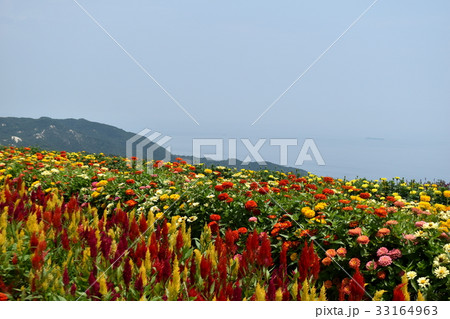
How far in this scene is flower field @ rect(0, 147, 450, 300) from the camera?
10.5 ft

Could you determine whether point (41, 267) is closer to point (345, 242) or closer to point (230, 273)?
point (230, 273)

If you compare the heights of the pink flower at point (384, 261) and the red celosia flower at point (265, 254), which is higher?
the red celosia flower at point (265, 254)

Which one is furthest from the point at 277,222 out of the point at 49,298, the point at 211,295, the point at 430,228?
the point at 49,298

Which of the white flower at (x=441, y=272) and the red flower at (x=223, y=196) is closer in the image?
the white flower at (x=441, y=272)

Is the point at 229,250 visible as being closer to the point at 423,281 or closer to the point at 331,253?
the point at 331,253

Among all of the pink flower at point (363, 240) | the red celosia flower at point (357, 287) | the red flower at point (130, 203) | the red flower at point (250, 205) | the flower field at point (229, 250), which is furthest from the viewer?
the red flower at point (130, 203)

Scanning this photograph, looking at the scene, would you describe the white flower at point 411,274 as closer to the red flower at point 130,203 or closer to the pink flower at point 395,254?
the pink flower at point 395,254

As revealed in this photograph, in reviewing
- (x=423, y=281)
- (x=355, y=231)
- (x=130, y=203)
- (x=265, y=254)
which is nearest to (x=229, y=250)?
(x=265, y=254)

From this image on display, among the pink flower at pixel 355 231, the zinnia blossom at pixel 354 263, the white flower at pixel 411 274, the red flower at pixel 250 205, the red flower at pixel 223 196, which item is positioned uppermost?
the red flower at pixel 223 196

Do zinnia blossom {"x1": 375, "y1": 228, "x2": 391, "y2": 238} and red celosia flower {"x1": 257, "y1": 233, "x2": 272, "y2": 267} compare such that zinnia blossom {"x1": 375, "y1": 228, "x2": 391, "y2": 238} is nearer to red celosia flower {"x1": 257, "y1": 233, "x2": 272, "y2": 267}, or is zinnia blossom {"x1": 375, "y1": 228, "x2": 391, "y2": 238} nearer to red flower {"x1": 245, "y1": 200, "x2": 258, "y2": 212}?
red celosia flower {"x1": 257, "y1": 233, "x2": 272, "y2": 267}

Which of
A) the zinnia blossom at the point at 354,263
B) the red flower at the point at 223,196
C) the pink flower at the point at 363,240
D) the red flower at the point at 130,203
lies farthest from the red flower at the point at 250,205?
the red flower at the point at 130,203

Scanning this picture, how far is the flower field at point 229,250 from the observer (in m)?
3.21

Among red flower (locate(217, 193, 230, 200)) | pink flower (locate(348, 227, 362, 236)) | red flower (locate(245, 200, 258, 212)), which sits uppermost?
red flower (locate(217, 193, 230, 200))

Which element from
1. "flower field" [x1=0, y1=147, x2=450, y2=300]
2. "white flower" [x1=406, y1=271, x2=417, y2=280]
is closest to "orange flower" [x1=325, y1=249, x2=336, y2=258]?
"flower field" [x1=0, y1=147, x2=450, y2=300]
